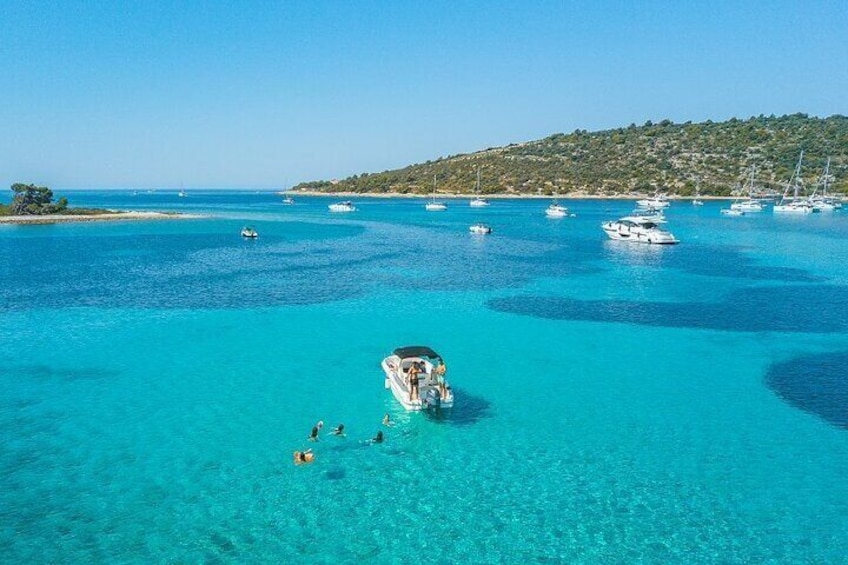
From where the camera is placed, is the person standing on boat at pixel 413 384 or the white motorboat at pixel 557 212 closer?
the person standing on boat at pixel 413 384

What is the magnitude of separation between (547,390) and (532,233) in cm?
9257

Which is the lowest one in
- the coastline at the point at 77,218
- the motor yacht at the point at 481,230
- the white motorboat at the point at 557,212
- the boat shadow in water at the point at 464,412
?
the white motorboat at the point at 557,212

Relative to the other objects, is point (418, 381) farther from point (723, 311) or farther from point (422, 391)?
point (723, 311)

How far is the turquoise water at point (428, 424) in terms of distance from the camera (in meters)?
18.2

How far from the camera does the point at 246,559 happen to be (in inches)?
663

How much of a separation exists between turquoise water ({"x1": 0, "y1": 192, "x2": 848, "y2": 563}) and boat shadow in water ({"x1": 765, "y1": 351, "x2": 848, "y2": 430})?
181 millimetres

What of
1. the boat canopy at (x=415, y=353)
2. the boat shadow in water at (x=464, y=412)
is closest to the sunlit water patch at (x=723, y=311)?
the boat canopy at (x=415, y=353)

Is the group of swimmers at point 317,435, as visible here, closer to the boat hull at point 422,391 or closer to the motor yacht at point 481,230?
the boat hull at point 422,391

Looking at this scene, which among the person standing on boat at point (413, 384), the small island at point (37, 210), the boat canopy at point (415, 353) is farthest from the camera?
the small island at point (37, 210)

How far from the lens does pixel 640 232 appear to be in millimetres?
101812

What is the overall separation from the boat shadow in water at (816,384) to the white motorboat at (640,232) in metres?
63.9

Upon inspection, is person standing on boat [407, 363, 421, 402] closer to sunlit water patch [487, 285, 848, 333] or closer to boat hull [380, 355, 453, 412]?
boat hull [380, 355, 453, 412]

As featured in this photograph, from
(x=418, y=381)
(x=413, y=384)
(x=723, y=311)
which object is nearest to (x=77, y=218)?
(x=418, y=381)

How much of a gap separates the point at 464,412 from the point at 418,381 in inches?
107
